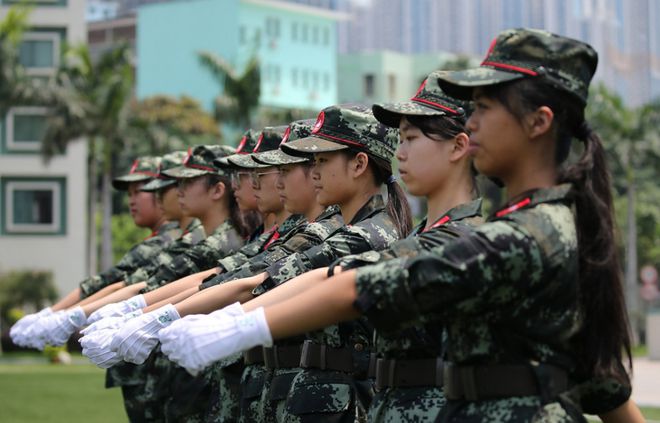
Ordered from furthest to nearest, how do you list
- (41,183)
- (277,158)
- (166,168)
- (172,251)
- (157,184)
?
(41,183), (157,184), (166,168), (172,251), (277,158)

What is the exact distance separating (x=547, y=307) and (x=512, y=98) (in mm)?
620

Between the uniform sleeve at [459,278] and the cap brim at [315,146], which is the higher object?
the cap brim at [315,146]

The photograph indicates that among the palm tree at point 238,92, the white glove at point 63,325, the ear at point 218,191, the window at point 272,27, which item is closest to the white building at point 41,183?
the palm tree at point 238,92

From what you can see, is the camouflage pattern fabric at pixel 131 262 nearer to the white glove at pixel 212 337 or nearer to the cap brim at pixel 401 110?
the cap brim at pixel 401 110

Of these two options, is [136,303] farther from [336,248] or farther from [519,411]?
[519,411]

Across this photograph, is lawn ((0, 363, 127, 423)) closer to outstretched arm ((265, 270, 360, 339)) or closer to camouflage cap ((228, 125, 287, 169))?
camouflage cap ((228, 125, 287, 169))

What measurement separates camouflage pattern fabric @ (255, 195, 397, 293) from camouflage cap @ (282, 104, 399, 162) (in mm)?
420

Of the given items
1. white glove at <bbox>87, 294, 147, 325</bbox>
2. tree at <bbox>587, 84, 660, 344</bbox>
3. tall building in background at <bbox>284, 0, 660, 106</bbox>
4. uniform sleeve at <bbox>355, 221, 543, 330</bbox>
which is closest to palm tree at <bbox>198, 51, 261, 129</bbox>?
tree at <bbox>587, 84, 660, 344</bbox>

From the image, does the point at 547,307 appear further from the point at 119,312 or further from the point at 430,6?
the point at 430,6

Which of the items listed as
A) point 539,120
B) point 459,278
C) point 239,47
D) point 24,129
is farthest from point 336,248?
point 239,47

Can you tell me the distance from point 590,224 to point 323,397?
2.29m

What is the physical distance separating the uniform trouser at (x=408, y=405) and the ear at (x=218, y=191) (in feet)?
13.3

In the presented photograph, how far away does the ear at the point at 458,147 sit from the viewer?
477 cm

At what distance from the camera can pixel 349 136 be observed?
5723 mm
